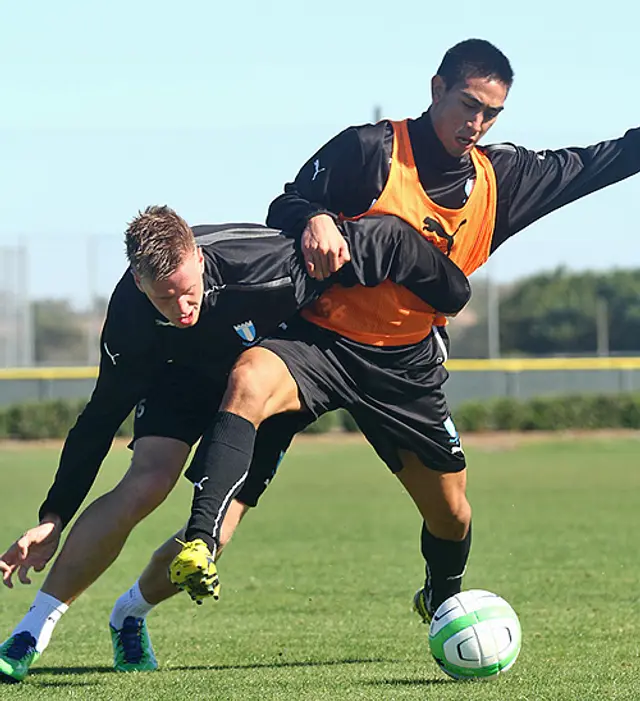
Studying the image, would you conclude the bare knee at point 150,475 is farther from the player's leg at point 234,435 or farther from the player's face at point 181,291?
the player's face at point 181,291

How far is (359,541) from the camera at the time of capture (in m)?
12.0

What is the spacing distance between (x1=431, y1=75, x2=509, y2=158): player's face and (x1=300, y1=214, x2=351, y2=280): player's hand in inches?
30.5

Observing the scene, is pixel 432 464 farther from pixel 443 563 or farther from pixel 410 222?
pixel 410 222

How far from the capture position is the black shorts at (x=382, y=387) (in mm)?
5805

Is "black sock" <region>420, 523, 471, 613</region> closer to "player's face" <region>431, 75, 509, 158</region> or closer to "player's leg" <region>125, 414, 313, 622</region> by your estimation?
"player's leg" <region>125, 414, 313, 622</region>

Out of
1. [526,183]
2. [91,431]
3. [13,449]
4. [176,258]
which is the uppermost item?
[526,183]

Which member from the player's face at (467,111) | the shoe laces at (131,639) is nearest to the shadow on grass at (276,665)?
the shoe laces at (131,639)

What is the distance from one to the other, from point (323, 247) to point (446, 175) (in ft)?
2.89

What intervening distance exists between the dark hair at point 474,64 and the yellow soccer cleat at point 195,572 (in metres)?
2.48

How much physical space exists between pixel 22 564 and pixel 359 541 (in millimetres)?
6524

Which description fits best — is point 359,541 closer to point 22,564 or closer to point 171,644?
point 171,644

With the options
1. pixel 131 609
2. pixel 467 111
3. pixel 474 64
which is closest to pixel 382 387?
pixel 467 111

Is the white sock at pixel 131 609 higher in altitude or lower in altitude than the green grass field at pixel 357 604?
higher

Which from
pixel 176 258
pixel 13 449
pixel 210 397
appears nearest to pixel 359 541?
pixel 210 397
